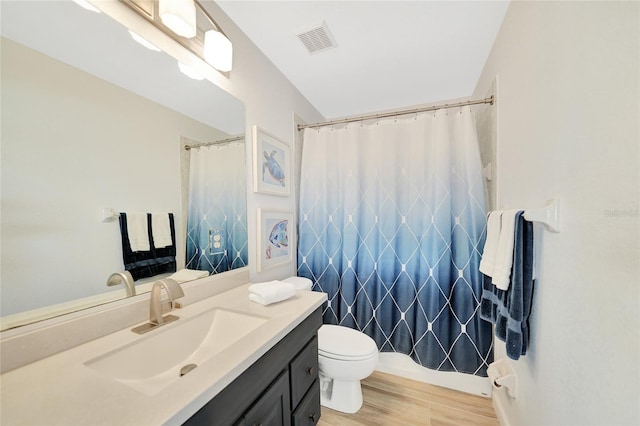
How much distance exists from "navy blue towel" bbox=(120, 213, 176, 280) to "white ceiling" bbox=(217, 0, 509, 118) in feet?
4.09

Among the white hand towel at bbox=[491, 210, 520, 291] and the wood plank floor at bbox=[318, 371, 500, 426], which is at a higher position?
the white hand towel at bbox=[491, 210, 520, 291]

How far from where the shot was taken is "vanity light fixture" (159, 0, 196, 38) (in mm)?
872

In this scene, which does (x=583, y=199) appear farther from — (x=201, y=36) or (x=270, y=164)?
(x=201, y=36)

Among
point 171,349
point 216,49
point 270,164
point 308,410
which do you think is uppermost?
point 216,49

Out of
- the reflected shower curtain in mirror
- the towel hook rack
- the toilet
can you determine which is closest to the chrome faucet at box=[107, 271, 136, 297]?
the reflected shower curtain in mirror

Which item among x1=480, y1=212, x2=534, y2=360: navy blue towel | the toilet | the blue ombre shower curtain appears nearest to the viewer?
x1=480, y1=212, x2=534, y2=360: navy blue towel

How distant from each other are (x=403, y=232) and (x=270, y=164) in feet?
3.59

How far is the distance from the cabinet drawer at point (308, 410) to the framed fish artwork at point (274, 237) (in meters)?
0.72

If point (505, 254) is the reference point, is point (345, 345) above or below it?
below

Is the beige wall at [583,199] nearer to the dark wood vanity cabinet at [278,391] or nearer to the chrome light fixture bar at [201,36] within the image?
the dark wood vanity cabinet at [278,391]

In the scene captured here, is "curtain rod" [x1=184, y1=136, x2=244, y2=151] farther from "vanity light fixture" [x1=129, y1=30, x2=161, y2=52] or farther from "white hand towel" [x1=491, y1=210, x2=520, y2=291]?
"white hand towel" [x1=491, y1=210, x2=520, y2=291]

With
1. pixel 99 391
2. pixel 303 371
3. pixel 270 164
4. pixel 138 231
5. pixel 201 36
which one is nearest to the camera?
pixel 99 391

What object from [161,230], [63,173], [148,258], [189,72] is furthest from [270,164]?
[63,173]

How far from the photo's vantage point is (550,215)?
2.66 feet
